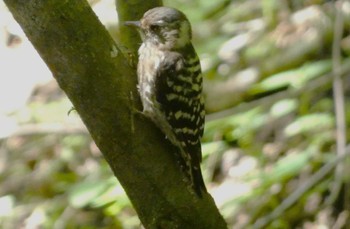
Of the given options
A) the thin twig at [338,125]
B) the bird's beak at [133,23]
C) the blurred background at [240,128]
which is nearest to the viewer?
the bird's beak at [133,23]

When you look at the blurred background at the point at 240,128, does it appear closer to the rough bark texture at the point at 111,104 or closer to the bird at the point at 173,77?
the bird at the point at 173,77

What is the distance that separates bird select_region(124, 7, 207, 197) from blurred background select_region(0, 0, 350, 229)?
370mm

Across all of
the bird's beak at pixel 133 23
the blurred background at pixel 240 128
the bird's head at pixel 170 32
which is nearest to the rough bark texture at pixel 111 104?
→ the bird's beak at pixel 133 23

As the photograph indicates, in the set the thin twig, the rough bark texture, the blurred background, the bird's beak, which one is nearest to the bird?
the bird's beak

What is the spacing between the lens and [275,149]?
5141mm

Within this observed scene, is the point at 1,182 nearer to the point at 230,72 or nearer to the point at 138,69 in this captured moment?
the point at 230,72

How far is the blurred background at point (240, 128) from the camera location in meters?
4.11

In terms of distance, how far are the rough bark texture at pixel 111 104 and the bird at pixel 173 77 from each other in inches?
10.2

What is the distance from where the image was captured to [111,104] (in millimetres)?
2262

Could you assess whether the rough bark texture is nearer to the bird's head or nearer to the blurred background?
the bird's head

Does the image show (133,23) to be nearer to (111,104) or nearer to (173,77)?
(173,77)

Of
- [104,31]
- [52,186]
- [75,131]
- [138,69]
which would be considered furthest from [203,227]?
[52,186]

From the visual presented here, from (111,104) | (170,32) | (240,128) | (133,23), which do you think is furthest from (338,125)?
(111,104)

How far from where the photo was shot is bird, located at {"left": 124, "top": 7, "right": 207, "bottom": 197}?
283cm
